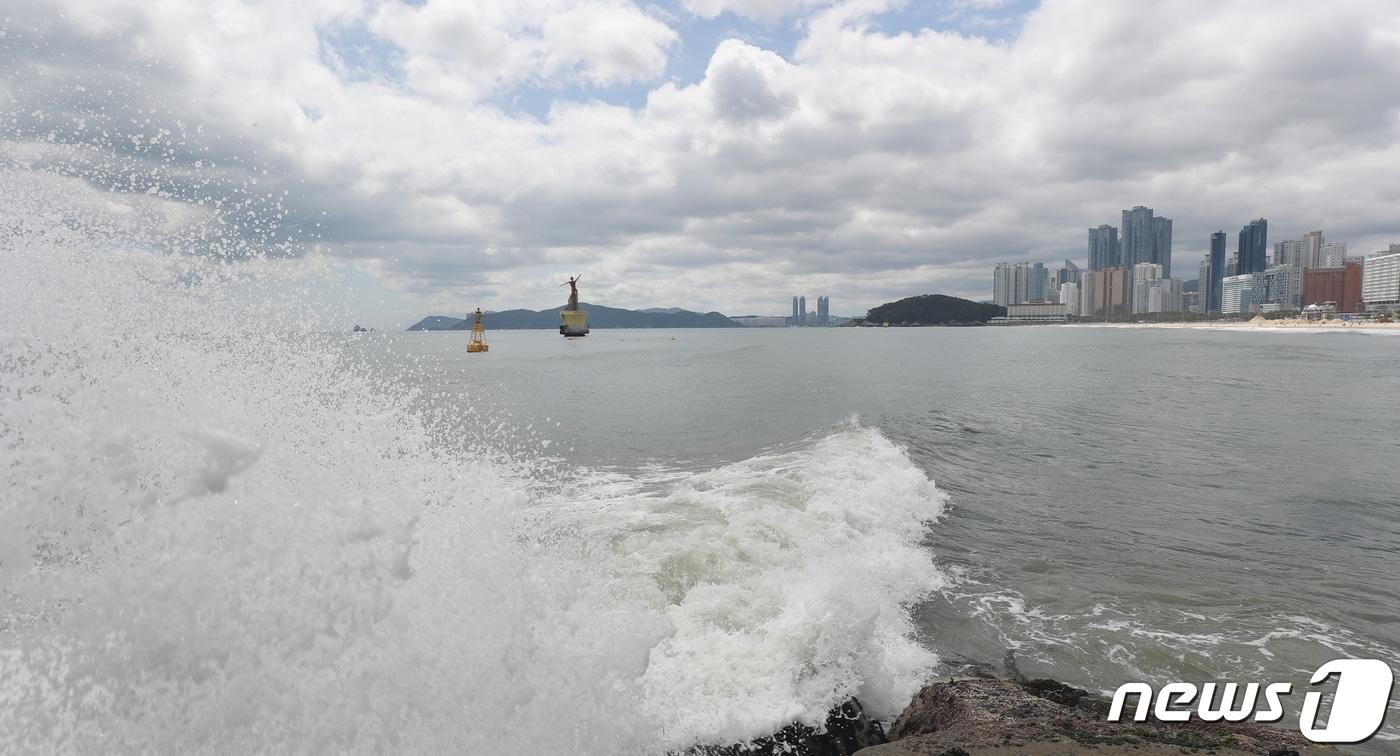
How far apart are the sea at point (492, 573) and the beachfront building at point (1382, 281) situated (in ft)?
779

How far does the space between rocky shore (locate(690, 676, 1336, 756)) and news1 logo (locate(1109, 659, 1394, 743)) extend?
1.02 ft

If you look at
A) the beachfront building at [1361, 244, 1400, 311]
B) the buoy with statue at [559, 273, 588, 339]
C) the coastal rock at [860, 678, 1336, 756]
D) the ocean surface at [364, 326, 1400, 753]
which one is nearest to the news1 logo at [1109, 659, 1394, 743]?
the ocean surface at [364, 326, 1400, 753]

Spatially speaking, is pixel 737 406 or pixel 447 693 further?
pixel 737 406

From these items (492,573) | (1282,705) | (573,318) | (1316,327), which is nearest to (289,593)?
(492,573)

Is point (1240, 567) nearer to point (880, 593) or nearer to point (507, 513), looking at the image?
point (880, 593)

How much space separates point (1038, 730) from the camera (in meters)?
4.51

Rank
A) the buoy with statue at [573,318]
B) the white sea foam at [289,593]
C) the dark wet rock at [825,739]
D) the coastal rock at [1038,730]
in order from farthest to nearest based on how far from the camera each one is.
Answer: the buoy with statue at [573,318] → the dark wet rock at [825,739] → the coastal rock at [1038,730] → the white sea foam at [289,593]

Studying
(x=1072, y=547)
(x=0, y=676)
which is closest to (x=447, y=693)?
(x=0, y=676)

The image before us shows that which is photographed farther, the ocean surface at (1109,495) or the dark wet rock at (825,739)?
the ocean surface at (1109,495)

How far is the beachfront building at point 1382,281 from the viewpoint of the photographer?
18150 centimetres

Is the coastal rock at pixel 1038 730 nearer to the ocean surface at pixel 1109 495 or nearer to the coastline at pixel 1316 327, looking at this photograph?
the ocean surface at pixel 1109 495

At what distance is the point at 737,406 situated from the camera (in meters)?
27.2

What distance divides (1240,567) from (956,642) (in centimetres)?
518

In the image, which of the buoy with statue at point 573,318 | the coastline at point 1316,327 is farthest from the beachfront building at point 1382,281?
the buoy with statue at point 573,318
